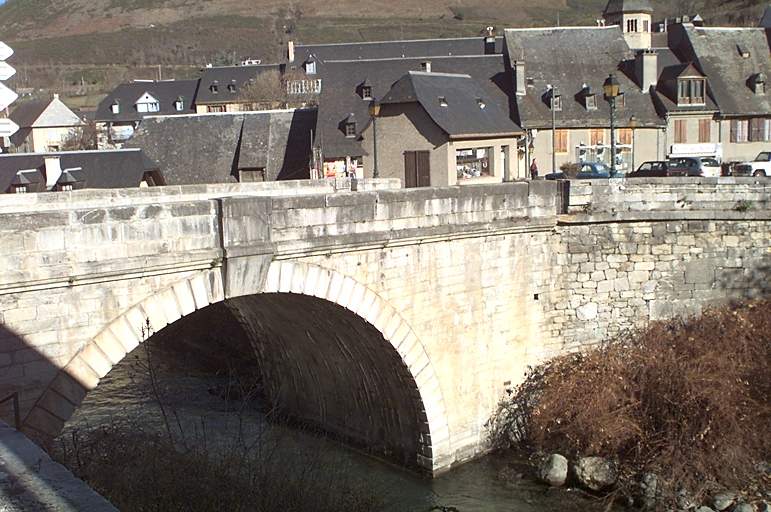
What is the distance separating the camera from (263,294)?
1294 centimetres

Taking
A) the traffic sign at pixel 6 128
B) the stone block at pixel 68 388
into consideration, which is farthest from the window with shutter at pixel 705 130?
the traffic sign at pixel 6 128

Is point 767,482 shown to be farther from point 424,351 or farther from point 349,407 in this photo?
point 349,407

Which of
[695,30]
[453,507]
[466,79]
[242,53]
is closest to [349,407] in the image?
[453,507]

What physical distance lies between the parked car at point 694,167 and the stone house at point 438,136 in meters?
5.76

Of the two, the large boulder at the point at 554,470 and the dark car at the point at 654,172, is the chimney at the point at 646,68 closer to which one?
the dark car at the point at 654,172

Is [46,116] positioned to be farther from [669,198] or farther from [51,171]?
[669,198]

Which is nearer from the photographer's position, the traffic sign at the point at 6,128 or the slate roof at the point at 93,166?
the traffic sign at the point at 6,128

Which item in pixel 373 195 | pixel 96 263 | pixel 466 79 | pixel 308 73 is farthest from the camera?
pixel 308 73

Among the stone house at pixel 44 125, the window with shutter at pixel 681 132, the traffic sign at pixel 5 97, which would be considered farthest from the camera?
the stone house at pixel 44 125

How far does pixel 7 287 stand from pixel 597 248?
10821 millimetres

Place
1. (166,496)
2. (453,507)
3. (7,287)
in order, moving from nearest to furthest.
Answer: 1. (166,496)
2. (7,287)
3. (453,507)

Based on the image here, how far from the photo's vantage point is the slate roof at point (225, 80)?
6059cm

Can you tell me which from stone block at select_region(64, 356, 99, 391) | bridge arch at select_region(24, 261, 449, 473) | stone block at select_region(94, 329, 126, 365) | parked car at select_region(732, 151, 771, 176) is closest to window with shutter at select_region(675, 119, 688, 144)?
parked car at select_region(732, 151, 771, 176)

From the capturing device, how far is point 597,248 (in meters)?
16.4
